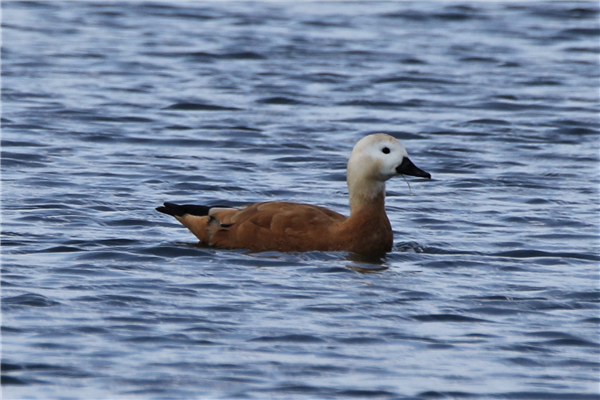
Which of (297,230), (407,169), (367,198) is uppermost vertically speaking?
(407,169)

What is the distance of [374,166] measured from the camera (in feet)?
33.1

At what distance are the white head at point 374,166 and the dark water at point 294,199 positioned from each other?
581 millimetres

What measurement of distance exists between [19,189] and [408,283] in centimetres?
505

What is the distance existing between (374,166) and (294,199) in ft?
8.64

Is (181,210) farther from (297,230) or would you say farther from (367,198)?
(367,198)

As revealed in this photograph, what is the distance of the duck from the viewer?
9859mm

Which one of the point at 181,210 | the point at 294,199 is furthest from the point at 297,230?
the point at 294,199

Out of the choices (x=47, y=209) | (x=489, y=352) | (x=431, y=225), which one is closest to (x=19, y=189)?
(x=47, y=209)

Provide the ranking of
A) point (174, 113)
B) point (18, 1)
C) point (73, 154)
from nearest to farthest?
point (73, 154) → point (174, 113) → point (18, 1)

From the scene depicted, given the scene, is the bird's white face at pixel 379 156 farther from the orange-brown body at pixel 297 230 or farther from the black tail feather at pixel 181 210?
the black tail feather at pixel 181 210

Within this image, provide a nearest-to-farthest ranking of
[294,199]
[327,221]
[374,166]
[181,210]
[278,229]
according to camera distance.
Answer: [278,229], [327,221], [374,166], [181,210], [294,199]

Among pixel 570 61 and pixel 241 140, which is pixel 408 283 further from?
pixel 570 61

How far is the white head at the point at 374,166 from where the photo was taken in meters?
10.0

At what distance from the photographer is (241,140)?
52.2ft
